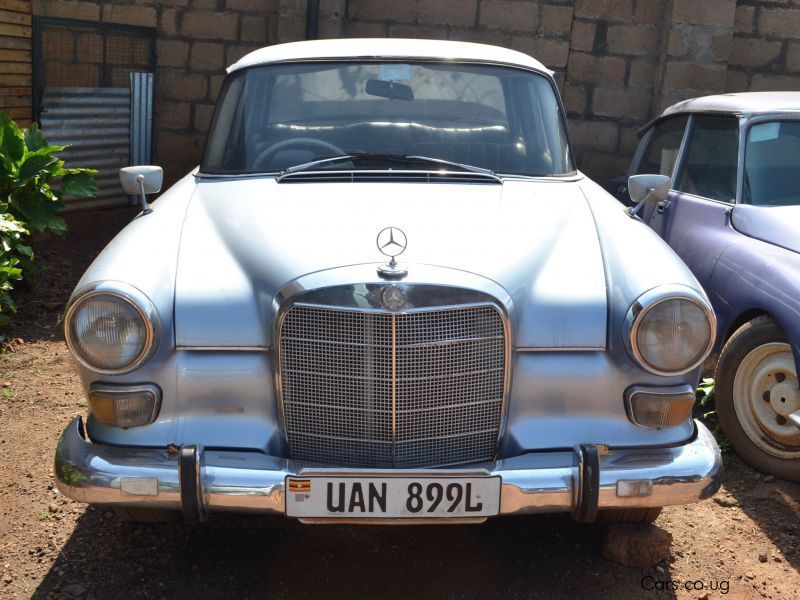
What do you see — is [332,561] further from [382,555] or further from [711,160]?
[711,160]

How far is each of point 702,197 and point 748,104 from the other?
522 millimetres

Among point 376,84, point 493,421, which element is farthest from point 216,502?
point 376,84

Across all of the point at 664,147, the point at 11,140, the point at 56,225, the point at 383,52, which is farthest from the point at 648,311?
the point at 11,140

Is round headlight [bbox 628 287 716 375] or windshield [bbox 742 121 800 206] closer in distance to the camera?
round headlight [bbox 628 287 716 375]

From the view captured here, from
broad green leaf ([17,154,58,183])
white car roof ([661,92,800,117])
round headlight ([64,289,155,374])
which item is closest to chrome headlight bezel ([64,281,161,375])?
round headlight ([64,289,155,374])

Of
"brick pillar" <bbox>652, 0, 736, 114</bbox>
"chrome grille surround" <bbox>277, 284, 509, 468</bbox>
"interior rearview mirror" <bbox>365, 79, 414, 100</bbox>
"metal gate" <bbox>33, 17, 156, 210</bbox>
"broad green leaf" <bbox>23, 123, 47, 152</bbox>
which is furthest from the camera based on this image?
"brick pillar" <bbox>652, 0, 736, 114</bbox>

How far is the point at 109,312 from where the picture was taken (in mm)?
2854

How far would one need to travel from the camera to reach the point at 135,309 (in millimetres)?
2842

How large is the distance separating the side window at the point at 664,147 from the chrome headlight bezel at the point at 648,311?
8.48 ft

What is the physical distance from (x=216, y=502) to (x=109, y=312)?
65cm

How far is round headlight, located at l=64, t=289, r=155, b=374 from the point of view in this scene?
284cm

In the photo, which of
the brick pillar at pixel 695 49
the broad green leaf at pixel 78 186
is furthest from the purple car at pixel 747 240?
the broad green leaf at pixel 78 186

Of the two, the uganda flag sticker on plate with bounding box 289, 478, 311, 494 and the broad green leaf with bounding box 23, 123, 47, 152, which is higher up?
the broad green leaf with bounding box 23, 123, 47, 152

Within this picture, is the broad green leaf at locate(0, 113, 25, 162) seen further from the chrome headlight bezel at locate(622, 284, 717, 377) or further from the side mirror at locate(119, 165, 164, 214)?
the chrome headlight bezel at locate(622, 284, 717, 377)
